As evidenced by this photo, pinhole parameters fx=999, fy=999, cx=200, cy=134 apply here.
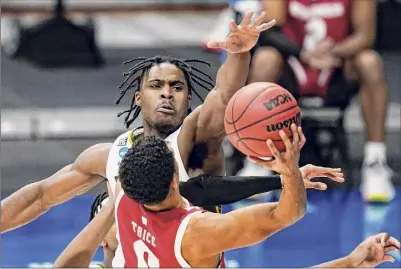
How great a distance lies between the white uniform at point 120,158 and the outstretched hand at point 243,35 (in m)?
0.43

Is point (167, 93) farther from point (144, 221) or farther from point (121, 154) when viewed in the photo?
point (144, 221)

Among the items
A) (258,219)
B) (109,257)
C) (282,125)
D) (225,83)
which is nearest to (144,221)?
(258,219)

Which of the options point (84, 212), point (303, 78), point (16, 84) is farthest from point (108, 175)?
point (16, 84)

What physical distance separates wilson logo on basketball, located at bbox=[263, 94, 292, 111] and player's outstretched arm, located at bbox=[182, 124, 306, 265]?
14.0 inches

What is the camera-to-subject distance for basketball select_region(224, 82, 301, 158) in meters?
3.19

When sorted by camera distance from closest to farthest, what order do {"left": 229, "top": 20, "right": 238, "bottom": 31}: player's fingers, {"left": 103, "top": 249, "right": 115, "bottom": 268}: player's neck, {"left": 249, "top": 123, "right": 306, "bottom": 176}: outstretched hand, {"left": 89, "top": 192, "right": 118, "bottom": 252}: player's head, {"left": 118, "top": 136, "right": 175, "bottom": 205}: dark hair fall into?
{"left": 249, "top": 123, "right": 306, "bottom": 176}: outstretched hand < {"left": 118, "top": 136, "right": 175, "bottom": 205}: dark hair < {"left": 229, "top": 20, "right": 238, "bottom": 31}: player's fingers < {"left": 89, "top": 192, "right": 118, "bottom": 252}: player's head < {"left": 103, "top": 249, "right": 115, "bottom": 268}: player's neck

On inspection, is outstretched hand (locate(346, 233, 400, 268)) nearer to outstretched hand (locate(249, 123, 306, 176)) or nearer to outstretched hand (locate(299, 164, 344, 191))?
outstretched hand (locate(299, 164, 344, 191))

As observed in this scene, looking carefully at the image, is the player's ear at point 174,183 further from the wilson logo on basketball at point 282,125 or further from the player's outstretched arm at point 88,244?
the player's outstretched arm at point 88,244

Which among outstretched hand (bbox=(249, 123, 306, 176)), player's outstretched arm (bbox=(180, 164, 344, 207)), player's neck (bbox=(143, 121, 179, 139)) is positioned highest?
outstretched hand (bbox=(249, 123, 306, 176))

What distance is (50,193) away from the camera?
154 inches

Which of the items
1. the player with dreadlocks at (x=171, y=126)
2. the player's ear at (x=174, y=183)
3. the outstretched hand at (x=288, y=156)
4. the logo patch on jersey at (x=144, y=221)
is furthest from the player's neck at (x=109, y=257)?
the outstretched hand at (x=288, y=156)

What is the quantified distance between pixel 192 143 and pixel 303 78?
10.1 ft

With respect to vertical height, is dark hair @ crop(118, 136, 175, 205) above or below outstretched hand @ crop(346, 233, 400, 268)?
above

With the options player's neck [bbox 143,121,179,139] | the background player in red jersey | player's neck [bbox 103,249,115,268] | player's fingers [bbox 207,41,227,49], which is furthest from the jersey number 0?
the background player in red jersey
